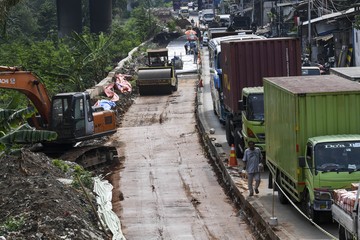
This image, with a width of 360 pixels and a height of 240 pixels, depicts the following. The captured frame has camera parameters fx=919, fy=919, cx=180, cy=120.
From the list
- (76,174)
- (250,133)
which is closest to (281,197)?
(250,133)

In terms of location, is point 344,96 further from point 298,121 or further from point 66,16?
point 66,16

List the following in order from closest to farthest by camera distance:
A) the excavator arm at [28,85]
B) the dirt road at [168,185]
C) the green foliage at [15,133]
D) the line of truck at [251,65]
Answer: the green foliage at [15,133] < the dirt road at [168,185] < the excavator arm at [28,85] < the line of truck at [251,65]

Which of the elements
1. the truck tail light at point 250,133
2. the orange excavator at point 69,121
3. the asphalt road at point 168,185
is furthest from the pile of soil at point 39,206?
the truck tail light at point 250,133

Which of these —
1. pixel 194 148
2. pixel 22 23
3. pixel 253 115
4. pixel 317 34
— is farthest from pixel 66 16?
pixel 253 115

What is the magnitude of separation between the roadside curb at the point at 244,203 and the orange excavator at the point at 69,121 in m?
3.65

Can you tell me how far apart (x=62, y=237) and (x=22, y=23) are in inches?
3243

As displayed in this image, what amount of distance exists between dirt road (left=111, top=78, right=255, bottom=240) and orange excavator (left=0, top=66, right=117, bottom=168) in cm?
120

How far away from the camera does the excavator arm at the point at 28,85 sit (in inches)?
1023

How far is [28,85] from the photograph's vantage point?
88.1 feet

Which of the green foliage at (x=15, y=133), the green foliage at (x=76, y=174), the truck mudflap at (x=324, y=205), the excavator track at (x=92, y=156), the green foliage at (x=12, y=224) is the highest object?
the green foliage at (x=15, y=133)

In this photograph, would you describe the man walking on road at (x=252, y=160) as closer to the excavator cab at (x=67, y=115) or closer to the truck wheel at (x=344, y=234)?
the truck wheel at (x=344, y=234)

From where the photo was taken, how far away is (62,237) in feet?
52.9

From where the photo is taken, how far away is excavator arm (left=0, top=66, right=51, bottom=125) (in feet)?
85.3

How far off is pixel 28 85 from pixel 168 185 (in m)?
5.05
